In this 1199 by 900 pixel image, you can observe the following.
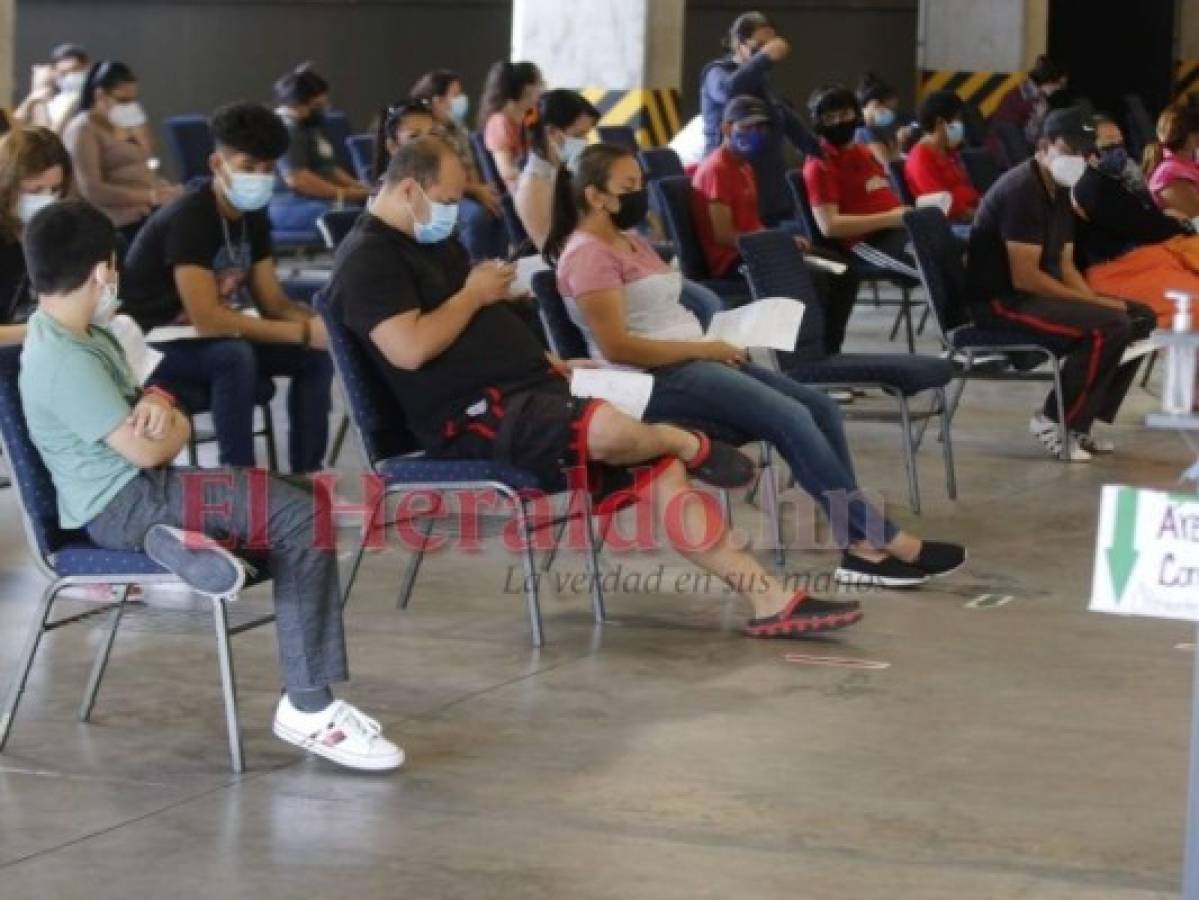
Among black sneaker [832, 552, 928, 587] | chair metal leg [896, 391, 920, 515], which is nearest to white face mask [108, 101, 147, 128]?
chair metal leg [896, 391, 920, 515]

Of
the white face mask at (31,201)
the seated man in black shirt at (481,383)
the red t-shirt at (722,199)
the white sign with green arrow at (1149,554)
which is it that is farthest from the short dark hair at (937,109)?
the white sign with green arrow at (1149,554)

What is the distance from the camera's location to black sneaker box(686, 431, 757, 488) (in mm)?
6004

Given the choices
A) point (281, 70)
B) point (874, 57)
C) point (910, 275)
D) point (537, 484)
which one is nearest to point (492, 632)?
point (537, 484)

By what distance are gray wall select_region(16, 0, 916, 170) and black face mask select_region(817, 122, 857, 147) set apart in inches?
393

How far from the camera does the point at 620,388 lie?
615 cm

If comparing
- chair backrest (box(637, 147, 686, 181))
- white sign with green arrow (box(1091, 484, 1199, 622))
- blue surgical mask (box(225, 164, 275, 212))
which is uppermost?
blue surgical mask (box(225, 164, 275, 212))

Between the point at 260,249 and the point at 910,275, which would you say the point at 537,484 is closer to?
the point at 260,249

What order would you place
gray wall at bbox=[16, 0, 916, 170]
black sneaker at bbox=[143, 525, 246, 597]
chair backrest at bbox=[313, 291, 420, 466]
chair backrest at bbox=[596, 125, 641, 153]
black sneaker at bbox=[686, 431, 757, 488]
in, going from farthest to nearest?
gray wall at bbox=[16, 0, 916, 170], chair backrest at bbox=[596, 125, 641, 153], black sneaker at bbox=[686, 431, 757, 488], chair backrest at bbox=[313, 291, 420, 466], black sneaker at bbox=[143, 525, 246, 597]

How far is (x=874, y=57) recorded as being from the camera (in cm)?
2156

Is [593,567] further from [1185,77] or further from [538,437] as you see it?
[1185,77]

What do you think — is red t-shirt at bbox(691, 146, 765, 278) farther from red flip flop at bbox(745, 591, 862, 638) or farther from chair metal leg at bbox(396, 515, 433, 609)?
red flip flop at bbox(745, 591, 862, 638)

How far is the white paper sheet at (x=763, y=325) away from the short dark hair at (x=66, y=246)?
2262 mm

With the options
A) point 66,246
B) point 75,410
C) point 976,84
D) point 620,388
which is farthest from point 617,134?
point 75,410

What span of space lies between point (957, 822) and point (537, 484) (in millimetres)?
1629
